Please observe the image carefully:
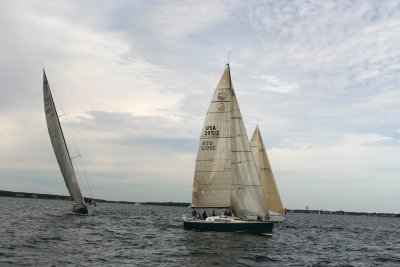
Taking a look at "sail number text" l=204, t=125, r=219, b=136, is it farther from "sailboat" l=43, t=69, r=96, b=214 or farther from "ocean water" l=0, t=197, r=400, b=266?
"sailboat" l=43, t=69, r=96, b=214

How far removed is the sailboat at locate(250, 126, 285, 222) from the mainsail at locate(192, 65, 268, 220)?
22431mm

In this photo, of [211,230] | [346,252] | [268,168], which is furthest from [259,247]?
[268,168]

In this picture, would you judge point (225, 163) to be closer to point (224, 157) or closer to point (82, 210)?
point (224, 157)

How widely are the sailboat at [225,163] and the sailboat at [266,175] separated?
73.1 ft

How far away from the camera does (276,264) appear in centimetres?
3344

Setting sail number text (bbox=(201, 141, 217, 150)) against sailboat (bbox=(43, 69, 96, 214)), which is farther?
sailboat (bbox=(43, 69, 96, 214))

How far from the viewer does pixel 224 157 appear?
48.5 metres

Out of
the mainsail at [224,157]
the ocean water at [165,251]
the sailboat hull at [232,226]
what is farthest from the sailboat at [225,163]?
the ocean water at [165,251]

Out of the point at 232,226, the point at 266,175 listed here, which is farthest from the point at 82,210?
the point at 232,226

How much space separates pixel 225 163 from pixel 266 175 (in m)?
24.1

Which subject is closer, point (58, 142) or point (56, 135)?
point (56, 135)

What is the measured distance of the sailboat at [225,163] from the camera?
48031 millimetres

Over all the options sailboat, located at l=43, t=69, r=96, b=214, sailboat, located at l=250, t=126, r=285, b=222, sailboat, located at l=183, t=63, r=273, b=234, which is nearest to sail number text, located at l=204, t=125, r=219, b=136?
sailboat, located at l=183, t=63, r=273, b=234

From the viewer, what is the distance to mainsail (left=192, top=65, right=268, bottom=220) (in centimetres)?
4819
